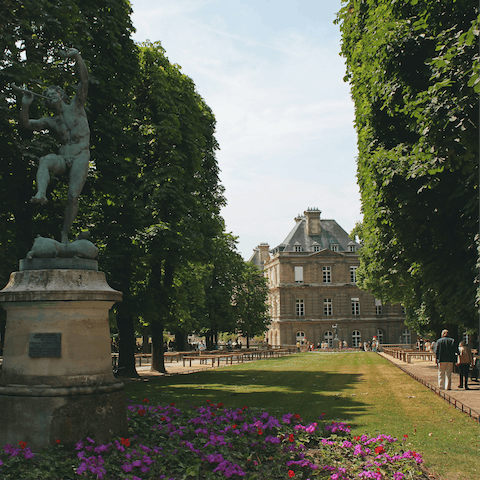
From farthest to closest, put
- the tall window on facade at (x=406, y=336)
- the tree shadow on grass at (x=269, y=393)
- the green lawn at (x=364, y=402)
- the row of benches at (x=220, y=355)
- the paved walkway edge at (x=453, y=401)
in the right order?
the tall window on facade at (x=406, y=336)
the row of benches at (x=220, y=355)
the tree shadow on grass at (x=269, y=393)
the paved walkway edge at (x=453, y=401)
the green lawn at (x=364, y=402)

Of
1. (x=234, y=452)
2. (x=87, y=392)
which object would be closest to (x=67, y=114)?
(x=87, y=392)

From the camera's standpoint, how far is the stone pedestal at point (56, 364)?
24.8 ft

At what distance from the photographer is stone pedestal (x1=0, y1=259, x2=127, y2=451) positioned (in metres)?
7.57

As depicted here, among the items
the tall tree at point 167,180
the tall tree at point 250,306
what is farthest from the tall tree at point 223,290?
the tall tree at point 167,180

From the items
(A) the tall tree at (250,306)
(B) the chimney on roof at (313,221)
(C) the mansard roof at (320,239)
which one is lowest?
(A) the tall tree at (250,306)

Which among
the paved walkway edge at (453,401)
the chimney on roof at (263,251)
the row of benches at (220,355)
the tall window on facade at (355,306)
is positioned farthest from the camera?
the chimney on roof at (263,251)

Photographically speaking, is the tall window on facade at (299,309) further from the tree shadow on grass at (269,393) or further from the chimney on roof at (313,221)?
the tree shadow on grass at (269,393)

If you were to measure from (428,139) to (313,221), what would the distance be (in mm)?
68556

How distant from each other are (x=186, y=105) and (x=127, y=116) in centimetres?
754

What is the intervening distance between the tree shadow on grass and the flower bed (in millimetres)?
2463

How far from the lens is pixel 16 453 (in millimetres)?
6934

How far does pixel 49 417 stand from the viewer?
753 centimetres

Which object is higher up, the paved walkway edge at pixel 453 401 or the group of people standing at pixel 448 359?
the group of people standing at pixel 448 359

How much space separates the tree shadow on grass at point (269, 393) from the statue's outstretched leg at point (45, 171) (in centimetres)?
539
